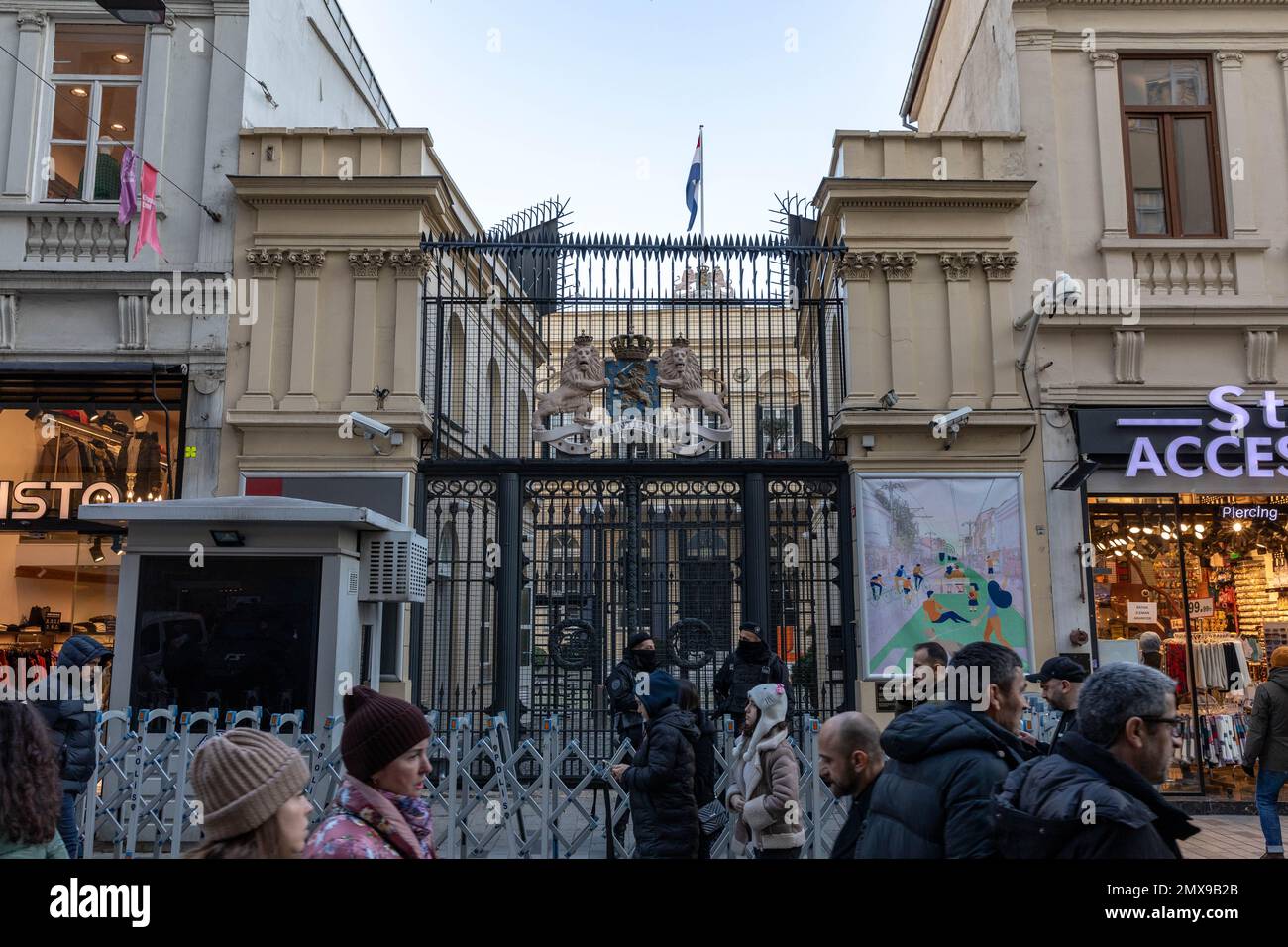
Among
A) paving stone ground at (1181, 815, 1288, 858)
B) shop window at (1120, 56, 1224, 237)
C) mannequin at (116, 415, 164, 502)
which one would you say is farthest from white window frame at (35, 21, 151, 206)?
paving stone ground at (1181, 815, 1288, 858)

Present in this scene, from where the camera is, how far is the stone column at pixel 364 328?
12992mm

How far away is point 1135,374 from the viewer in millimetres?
12891

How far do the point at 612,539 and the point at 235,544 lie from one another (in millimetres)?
4824

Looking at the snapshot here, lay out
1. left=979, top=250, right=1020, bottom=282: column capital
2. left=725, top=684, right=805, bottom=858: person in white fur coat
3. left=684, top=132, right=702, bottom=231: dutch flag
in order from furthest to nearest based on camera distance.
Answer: left=684, top=132, right=702, bottom=231: dutch flag
left=979, top=250, right=1020, bottom=282: column capital
left=725, top=684, right=805, bottom=858: person in white fur coat

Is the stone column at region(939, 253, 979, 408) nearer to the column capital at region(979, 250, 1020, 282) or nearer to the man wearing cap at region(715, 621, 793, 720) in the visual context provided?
the column capital at region(979, 250, 1020, 282)

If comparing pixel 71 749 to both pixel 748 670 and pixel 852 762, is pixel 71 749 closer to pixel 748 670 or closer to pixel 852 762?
pixel 852 762

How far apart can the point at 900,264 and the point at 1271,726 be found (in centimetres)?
713

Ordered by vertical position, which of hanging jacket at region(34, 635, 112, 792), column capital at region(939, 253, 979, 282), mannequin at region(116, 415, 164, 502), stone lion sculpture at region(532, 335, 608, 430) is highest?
column capital at region(939, 253, 979, 282)

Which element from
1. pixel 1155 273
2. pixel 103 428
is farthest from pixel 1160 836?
pixel 103 428

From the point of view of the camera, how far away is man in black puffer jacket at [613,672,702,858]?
599 cm

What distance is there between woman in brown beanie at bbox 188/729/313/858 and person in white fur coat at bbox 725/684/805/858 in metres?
3.52

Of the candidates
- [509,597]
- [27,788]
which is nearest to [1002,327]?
[509,597]
